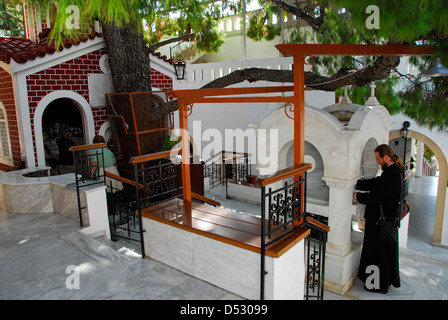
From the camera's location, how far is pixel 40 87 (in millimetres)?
8438

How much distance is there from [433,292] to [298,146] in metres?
3.87

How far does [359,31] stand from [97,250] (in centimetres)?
434

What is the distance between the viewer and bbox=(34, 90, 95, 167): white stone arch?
840 cm

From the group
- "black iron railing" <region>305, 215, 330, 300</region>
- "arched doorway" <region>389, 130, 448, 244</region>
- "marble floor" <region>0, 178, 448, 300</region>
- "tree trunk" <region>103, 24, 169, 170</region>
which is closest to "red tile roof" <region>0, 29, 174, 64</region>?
"tree trunk" <region>103, 24, 169, 170</region>

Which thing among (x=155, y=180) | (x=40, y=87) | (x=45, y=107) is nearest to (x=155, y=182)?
(x=155, y=180)

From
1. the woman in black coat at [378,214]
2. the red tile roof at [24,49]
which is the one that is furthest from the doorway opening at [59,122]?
the woman in black coat at [378,214]

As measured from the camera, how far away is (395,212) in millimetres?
5480

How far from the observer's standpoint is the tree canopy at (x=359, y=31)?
129 inches

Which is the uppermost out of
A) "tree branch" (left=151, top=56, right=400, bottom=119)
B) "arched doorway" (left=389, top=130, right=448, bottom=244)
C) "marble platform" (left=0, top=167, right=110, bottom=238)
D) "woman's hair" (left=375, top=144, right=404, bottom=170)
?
"tree branch" (left=151, top=56, right=400, bottom=119)

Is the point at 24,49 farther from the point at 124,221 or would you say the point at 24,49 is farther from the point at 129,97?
the point at 124,221

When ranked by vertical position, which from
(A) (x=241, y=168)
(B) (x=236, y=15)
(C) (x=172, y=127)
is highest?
(B) (x=236, y=15)

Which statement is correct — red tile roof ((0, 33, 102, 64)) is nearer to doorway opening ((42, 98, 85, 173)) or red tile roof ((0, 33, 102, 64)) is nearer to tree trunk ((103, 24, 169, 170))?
tree trunk ((103, 24, 169, 170))
